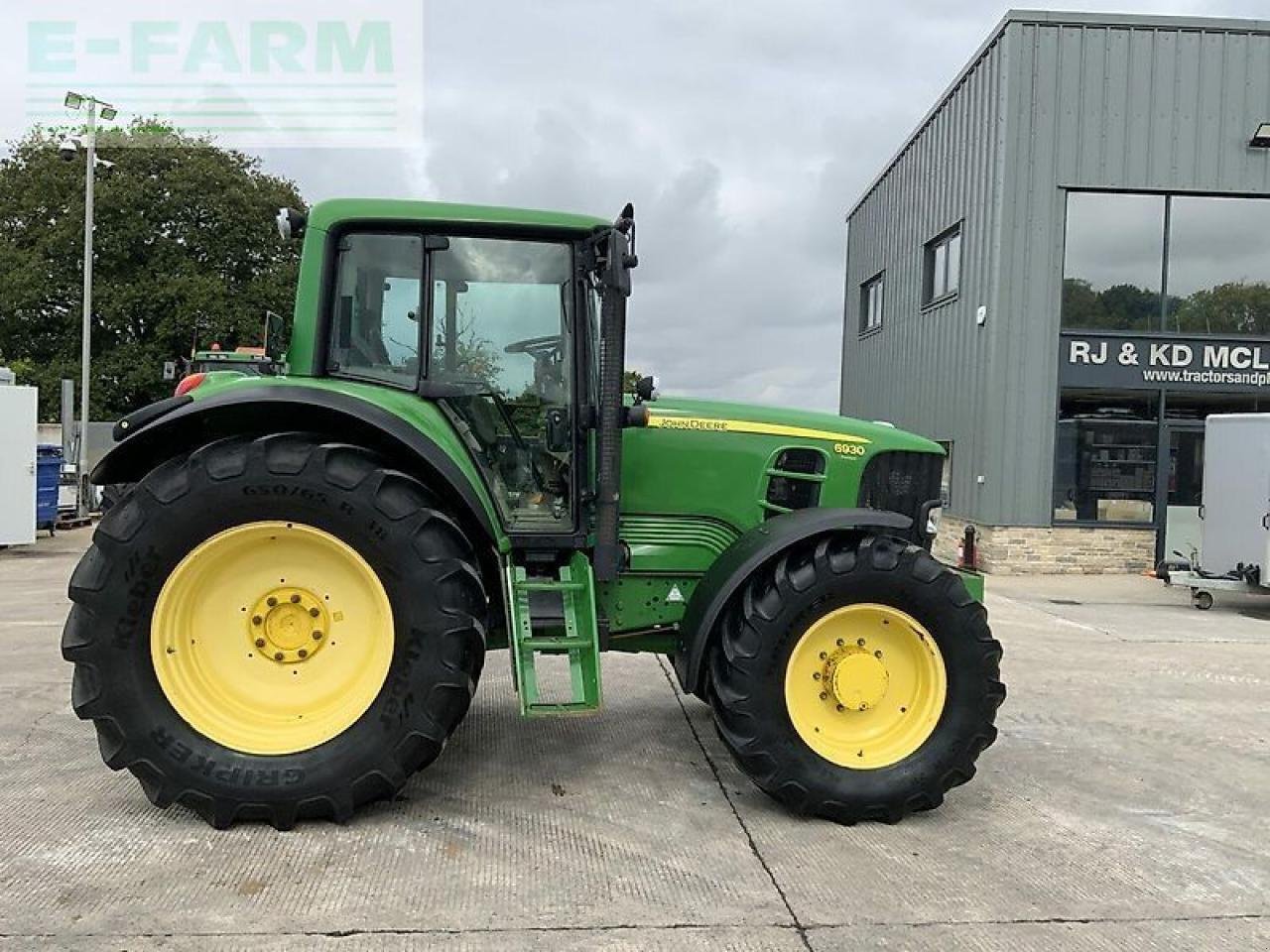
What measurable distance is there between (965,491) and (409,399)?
36.9ft

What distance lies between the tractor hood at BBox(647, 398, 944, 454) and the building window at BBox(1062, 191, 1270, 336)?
9.64 meters

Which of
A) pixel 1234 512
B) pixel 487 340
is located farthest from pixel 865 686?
pixel 1234 512

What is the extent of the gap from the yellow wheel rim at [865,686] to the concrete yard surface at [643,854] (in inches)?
13.0

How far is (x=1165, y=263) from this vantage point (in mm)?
13180

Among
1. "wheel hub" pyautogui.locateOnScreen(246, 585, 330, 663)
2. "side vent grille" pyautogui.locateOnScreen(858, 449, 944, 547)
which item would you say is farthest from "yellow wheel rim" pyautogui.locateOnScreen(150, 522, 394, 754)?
"side vent grille" pyautogui.locateOnScreen(858, 449, 944, 547)

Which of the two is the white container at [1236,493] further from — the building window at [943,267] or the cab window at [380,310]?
the cab window at [380,310]

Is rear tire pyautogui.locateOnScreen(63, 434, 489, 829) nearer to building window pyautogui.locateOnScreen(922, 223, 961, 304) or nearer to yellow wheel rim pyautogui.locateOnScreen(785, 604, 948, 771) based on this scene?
yellow wheel rim pyautogui.locateOnScreen(785, 604, 948, 771)

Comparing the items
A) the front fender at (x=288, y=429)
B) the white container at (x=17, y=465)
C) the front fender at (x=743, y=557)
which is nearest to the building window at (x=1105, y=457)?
the front fender at (x=743, y=557)

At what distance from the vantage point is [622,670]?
6676 millimetres

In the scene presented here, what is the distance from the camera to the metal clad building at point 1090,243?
12.7 m

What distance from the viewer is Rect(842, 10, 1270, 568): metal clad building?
12.7 metres

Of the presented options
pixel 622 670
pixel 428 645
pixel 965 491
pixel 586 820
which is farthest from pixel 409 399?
pixel 965 491

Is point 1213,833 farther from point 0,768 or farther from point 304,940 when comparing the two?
point 0,768

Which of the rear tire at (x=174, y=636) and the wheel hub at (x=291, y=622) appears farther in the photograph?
the wheel hub at (x=291, y=622)
